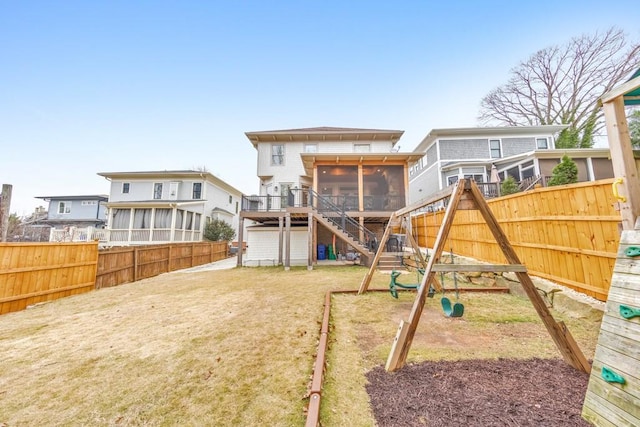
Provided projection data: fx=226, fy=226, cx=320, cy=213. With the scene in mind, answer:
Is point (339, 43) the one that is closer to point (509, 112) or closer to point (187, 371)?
point (187, 371)

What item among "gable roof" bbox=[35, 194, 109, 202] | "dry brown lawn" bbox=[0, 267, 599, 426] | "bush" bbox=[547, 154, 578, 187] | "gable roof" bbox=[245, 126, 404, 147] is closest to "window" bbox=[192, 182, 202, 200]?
"gable roof" bbox=[245, 126, 404, 147]

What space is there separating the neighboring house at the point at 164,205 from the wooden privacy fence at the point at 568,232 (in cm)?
1893

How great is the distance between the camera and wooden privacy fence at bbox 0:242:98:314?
5.35 meters

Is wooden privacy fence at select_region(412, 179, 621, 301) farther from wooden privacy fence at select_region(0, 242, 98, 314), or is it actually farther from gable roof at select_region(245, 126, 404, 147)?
gable roof at select_region(245, 126, 404, 147)

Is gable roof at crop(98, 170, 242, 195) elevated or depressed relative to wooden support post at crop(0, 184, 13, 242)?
elevated

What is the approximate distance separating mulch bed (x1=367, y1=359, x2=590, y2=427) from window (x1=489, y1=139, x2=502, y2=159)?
1909 centimetres

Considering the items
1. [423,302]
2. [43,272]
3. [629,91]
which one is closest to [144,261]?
[43,272]

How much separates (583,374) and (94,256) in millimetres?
11592

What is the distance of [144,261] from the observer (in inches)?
415

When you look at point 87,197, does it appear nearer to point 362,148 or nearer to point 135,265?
point 135,265

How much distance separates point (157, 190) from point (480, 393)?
24.3m

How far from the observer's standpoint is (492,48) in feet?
50.7

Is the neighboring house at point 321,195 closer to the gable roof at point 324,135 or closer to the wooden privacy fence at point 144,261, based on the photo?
the gable roof at point 324,135

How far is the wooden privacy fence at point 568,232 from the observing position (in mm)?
3775
